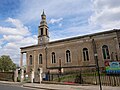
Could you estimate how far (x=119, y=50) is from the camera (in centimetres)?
2309

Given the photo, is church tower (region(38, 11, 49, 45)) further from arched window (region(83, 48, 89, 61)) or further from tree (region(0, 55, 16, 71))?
tree (region(0, 55, 16, 71))

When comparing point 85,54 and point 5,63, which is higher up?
point 85,54

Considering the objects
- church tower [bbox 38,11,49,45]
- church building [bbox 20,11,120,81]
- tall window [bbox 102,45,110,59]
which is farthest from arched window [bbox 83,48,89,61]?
church tower [bbox 38,11,49,45]

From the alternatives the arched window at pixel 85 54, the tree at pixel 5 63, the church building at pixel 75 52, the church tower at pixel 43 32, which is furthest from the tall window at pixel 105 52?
the tree at pixel 5 63

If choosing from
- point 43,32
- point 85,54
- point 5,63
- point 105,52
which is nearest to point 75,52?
point 85,54

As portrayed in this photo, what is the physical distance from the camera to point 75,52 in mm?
28156

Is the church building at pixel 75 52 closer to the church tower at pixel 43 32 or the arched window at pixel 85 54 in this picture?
the arched window at pixel 85 54

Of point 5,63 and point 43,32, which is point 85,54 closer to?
point 43,32

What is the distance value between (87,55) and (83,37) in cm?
382

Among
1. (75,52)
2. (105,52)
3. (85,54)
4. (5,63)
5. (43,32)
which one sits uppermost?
(43,32)

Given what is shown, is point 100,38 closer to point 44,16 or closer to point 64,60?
point 64,60

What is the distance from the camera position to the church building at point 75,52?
24434 millimetres

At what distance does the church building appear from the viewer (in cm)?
2443

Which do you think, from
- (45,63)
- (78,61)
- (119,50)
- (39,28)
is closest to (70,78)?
(78,61)
